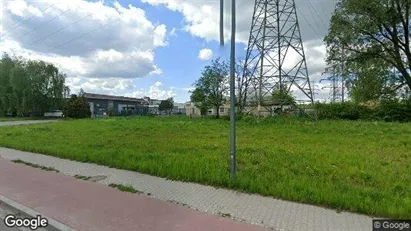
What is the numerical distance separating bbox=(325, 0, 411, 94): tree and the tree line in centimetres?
5318

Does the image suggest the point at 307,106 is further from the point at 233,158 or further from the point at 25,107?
the point at 25,107

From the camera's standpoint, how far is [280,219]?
17.1ft

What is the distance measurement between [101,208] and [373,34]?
33734 mm

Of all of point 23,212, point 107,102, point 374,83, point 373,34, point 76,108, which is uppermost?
point 373,34

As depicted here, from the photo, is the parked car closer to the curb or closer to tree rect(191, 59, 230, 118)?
tree rect(191, 59, 230, 118)

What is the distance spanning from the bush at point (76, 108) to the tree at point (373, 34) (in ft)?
165

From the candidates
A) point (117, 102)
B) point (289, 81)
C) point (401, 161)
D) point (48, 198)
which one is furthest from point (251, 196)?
point (117, 102)

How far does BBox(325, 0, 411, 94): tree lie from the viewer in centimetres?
3106

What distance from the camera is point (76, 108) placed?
65.7 m

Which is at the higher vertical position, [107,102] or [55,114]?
[107,102]

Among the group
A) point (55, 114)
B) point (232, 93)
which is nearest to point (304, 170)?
point (232, 93)

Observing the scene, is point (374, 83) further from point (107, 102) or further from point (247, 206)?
point (107, 102)

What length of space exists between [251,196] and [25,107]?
66.0 meters

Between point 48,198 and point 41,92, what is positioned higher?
point 41,92
